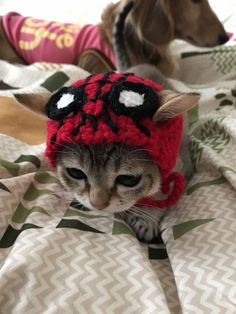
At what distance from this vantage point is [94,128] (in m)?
0.75

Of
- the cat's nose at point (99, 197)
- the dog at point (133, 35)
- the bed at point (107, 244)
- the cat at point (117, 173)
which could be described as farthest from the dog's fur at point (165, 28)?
the cat's nose at point (99, 197)

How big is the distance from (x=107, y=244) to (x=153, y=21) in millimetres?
965

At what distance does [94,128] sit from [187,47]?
1140mm

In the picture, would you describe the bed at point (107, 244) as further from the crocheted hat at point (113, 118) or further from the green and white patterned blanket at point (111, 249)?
the crocheted hat at point (113, 118)

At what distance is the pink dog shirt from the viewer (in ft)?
5.63

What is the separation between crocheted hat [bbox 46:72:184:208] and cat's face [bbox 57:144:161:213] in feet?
0.05

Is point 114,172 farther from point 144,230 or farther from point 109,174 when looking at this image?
point 144,230

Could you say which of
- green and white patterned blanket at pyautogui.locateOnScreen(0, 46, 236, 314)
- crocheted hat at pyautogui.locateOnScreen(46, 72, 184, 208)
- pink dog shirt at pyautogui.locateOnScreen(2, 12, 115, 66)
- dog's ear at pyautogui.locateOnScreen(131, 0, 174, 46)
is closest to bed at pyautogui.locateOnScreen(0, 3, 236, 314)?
green and white patterned blanket at pyautogui.locateOnScreen(0, 46, 236, 314)

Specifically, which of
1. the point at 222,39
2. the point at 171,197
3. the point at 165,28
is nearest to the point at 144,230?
the point at 171,197

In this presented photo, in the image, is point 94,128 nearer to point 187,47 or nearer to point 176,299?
point 176,299

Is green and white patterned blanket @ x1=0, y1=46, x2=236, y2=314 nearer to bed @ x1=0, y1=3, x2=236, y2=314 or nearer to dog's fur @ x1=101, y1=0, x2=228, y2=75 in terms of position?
bed @ x1=0, y1=3, x2=236, y2=314

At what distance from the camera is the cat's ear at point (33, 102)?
33.5 inches

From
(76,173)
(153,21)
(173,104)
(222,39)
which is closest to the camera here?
(173,104)

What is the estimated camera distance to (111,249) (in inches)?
30.9
